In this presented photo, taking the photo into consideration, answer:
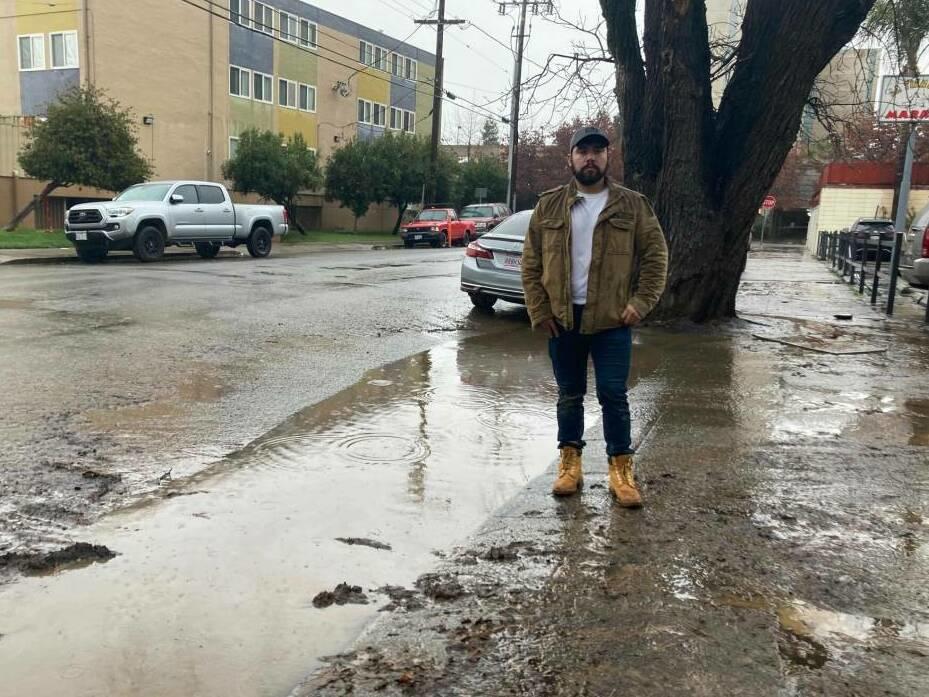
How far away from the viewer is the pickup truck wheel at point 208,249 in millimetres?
22016

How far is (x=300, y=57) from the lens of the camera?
42.3m

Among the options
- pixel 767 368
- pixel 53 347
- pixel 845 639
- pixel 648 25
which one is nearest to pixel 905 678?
pixel 845 639

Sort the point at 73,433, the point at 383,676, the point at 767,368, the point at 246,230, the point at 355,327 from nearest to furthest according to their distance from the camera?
the point at 383,676, the point at 73,433, the point at 767,368, the point at 355,327, the point at 246,230

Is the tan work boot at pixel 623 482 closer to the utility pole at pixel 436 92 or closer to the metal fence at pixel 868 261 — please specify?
the metal fence at pixel 868 261

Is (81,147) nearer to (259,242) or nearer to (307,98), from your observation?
(259,242)

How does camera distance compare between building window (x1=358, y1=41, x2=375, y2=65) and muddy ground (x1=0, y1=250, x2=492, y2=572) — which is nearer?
muddy ground (x1=0, y1=250, x2=492, y2=572)

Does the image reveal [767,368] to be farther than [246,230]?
No

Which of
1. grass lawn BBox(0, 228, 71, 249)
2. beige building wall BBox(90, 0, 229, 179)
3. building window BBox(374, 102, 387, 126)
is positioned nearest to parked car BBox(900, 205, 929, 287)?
grass lawn BBox(0, 228, 71, 249)

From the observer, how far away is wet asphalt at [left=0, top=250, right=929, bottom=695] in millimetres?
2895

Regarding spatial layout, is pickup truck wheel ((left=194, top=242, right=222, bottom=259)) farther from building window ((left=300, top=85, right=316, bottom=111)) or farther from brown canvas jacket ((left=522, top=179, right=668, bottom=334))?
building window ((left=300, top=85, right=316, bottom=111))

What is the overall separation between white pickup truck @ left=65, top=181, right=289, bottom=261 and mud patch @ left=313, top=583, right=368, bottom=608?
1752 centimetres

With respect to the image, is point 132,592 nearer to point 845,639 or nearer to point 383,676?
point 383,676

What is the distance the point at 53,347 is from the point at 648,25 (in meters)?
7.33

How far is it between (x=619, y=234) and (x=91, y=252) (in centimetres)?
1783
